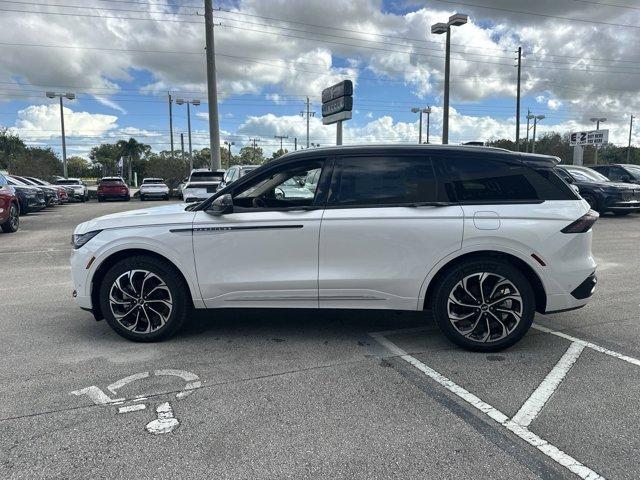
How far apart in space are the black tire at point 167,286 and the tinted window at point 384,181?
159cm

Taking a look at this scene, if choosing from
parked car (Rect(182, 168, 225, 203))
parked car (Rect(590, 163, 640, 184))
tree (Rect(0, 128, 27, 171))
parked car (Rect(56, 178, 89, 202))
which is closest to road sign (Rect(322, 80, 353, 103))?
parked car (Rect(182, 168, 225, 203))

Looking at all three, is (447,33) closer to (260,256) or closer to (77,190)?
(260,256)

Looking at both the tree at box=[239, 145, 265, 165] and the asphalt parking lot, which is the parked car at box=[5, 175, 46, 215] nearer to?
the asphalt parking lot

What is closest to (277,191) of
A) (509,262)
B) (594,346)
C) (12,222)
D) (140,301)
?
(140,301)

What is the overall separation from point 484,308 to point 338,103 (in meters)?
10.7

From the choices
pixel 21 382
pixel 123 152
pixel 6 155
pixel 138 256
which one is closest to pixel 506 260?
pixel 138 256

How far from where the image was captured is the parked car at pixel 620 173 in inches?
Answer: 690

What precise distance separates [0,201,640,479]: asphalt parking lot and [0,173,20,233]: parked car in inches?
351

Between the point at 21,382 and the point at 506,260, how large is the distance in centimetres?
398

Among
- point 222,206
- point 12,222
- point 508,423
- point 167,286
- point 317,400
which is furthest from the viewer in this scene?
point 12,222

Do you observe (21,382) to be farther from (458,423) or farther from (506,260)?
(506,260)

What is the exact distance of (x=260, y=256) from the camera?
13.9 ft

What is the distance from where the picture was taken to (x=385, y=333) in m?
4.75

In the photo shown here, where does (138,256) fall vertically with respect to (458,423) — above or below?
above
